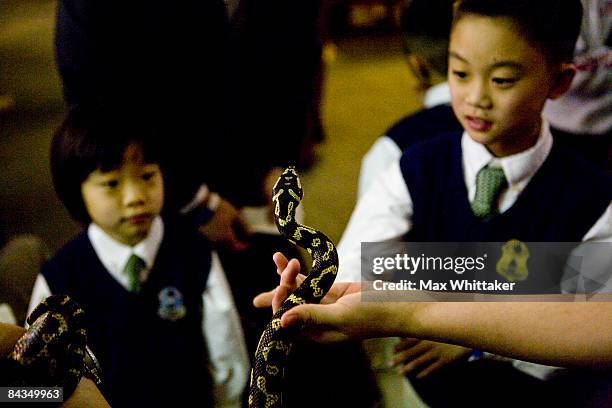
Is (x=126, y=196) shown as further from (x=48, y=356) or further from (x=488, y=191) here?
(x=488, y=191)

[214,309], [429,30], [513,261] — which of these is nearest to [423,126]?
[429,30]

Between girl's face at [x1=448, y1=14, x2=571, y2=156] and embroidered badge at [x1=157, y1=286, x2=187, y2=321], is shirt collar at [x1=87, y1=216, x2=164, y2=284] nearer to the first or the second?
embroidered badge at [x1=157, y1=286, x2=187, y2=321]

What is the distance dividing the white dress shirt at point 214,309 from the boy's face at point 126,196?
0.02 meters

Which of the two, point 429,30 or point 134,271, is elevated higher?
point 429,30

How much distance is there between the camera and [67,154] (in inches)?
36.1

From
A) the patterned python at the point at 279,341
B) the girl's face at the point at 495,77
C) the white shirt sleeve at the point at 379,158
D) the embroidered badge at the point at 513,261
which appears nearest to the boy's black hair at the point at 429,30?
the white shirt sleeve at the point at 379,158

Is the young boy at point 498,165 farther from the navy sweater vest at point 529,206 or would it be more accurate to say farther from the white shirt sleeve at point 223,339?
the white shirt sleeve at point 223,339

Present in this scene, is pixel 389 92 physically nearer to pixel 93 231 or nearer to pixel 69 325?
pixel 93 231

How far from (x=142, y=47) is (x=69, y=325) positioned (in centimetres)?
67

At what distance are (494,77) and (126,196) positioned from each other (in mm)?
573

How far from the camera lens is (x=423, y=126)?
51.0 inches

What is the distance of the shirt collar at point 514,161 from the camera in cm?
86

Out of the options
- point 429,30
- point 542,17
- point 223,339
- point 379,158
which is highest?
point 429,30

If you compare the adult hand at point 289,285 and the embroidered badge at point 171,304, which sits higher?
the adult hand at point 289,285
